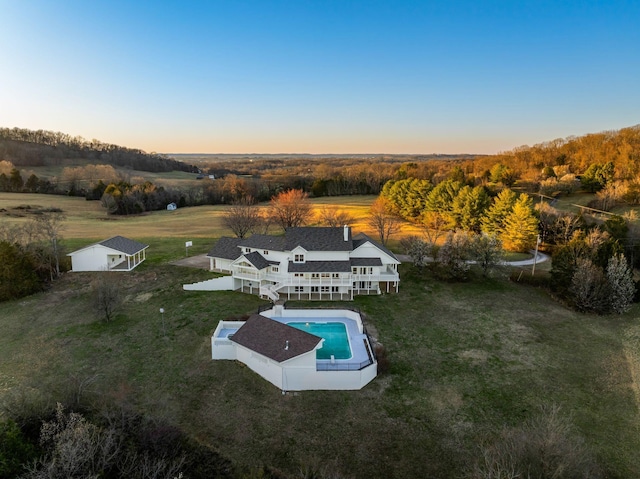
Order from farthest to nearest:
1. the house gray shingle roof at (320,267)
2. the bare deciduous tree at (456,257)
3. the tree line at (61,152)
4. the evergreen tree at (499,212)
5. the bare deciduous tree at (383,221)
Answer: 1. the tree line at (61,152)
2. the bare deciduous tree at (383,221)
3. the evergreen tree at (499,212)
4. the bare deciduous tree at (456,257)
5. the house gray shingle roof at (320,267)

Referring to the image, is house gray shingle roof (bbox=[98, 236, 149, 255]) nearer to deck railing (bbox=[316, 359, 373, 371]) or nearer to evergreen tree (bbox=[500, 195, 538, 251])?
deck railing (bbox=[316, 359, 373, 371])

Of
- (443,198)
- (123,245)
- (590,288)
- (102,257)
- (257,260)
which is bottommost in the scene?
(102,257)

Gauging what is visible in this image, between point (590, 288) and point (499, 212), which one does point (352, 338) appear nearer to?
point (590, 288)

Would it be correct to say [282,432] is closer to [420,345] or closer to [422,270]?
[420,345]

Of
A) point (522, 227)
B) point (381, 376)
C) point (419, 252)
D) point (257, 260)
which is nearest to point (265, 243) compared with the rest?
point (257, 260)

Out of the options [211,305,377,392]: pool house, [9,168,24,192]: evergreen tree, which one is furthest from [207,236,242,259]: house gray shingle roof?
[9,168,24,192]: evergreen tree

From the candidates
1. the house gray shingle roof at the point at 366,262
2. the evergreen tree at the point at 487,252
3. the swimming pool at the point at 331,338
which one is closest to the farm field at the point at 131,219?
the evergreen tree at the point at 487,252

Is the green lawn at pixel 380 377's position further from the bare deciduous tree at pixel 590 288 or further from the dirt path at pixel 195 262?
the dirt path at pixel 195 262
